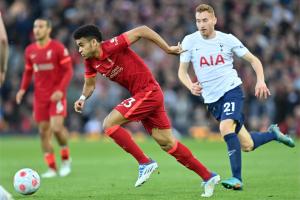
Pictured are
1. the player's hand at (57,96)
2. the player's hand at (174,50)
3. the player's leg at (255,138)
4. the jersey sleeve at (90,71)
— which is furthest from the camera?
the player's hand at (57,96)

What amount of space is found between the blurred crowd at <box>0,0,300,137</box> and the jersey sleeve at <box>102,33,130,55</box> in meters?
14.5

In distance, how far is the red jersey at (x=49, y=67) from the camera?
623 inches

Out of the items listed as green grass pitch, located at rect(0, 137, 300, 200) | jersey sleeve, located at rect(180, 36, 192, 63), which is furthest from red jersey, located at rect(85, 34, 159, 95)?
green grass pitch, located at rect(0, 137, 300, 200)

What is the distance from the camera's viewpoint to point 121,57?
36.8 ft

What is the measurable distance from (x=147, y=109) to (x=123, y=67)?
0.65 meters

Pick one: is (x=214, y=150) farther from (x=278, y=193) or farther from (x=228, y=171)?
(x=278, y=193)

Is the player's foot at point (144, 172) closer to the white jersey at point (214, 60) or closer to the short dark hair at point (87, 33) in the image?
the white jersey at point (214, 60)

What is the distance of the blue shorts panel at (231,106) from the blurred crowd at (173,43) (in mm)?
13315

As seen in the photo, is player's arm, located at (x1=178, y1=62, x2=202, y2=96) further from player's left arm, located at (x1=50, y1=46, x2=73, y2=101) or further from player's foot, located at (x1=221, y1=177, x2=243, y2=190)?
player's left arm, located at (x1=50, y1=46, x2=73, y2=101)

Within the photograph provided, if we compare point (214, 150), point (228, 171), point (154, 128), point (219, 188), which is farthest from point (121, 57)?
point (214, 150)

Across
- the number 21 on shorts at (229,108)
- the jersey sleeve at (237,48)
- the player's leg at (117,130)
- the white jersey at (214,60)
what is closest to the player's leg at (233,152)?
the number 21 on shorts at (229,108)

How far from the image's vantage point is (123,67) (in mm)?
11227

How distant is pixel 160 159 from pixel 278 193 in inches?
329

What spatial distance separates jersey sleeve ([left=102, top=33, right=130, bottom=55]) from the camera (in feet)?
36.2
